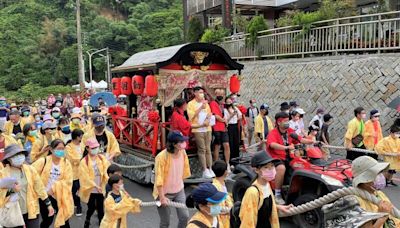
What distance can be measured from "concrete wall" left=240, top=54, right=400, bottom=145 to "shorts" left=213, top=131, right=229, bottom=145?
4.93 metres

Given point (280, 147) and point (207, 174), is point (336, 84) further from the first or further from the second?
point (280, 147)

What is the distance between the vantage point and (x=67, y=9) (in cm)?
6347

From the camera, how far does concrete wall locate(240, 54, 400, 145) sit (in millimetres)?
11641

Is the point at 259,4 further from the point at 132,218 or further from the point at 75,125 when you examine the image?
the point at 132,218

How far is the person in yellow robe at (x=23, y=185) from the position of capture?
4.88 meters

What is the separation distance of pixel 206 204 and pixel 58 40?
54105mm

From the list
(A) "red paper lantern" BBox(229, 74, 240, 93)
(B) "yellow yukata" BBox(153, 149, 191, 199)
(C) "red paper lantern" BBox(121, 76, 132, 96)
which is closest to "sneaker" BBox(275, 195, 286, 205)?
(B) "yellow yukata" BBox(153, 149, 191, 199)

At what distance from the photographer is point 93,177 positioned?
6277 millimetres

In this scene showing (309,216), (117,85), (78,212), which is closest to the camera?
(309,216)

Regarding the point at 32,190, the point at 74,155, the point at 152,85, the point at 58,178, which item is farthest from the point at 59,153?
the point at 152,85

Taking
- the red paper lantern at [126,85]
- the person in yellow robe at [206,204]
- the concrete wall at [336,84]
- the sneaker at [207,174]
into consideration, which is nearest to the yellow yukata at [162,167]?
the person in yellow robe at [206,204]

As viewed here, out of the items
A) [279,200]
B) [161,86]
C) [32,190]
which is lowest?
[279,200]

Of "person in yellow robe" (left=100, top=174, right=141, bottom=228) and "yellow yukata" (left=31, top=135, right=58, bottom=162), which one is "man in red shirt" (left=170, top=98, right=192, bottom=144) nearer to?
"yellow yukata" (left=31, top=135, right=58, bottom=162)

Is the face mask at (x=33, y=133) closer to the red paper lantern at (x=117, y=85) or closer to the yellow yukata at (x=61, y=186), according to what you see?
the yellow yukata at (x=61, y=186)
